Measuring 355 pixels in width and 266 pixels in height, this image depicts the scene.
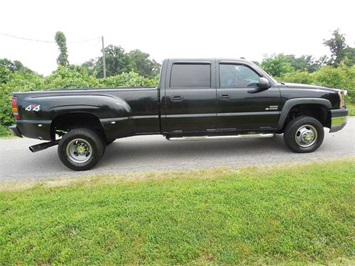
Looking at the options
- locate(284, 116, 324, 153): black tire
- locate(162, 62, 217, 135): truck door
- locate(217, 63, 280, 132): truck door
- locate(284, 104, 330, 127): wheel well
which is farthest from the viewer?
locate(284, 104, 330, 127): wheel well

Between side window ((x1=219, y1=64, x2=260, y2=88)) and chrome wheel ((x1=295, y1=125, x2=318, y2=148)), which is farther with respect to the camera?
chrome wheel ((x1=295, y1=125, x2=318, y2=148))

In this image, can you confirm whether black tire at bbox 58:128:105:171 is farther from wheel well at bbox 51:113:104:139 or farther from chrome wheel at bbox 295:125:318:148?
chrome wheel at bbox 295:125:318:148

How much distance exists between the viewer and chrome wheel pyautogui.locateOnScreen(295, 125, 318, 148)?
4773 mm

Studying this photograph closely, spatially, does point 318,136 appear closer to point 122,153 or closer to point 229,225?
point 229,225

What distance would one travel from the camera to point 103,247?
2221 mm

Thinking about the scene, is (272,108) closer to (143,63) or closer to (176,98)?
(176,98)

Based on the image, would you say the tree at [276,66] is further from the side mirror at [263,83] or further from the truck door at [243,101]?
the side mirror at [263,83]

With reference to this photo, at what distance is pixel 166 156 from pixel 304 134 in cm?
271

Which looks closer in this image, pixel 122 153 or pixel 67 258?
pixel 67 258

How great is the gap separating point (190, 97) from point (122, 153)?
197 centimetres

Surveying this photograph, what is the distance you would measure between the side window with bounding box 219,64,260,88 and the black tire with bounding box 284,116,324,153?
1.13 m

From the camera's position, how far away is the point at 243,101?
454 cm

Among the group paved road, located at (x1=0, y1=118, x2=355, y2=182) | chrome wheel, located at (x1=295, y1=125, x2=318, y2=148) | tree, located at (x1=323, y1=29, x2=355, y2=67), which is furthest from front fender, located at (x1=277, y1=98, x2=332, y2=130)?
tree, located at (x1=323, y1=29, x2=355, y2=67)

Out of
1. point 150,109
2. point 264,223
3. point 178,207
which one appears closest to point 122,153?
point 150,109
